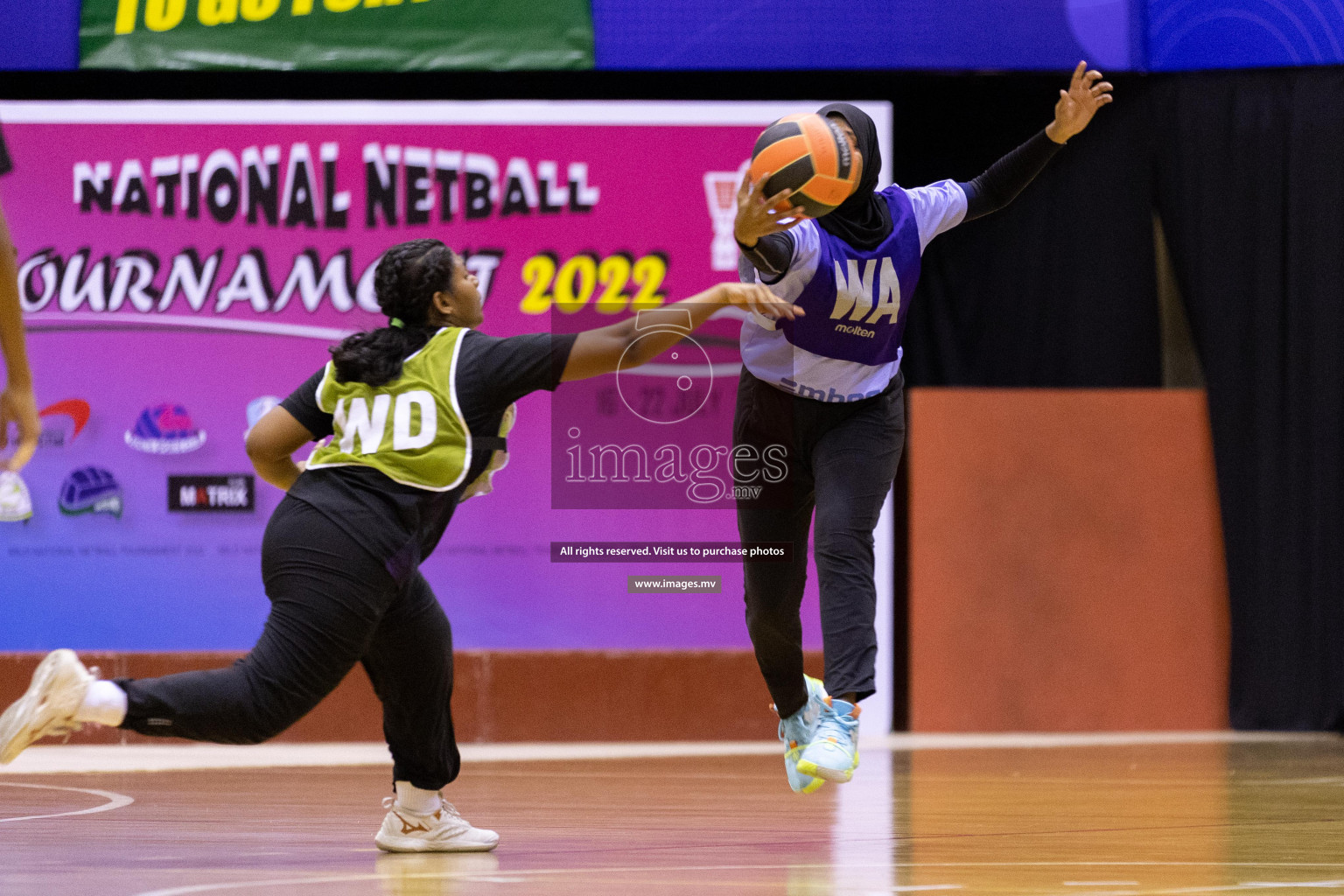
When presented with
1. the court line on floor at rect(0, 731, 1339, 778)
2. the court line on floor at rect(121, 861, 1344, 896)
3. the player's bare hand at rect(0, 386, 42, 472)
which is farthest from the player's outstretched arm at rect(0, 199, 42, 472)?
the court line on floor at rect(0, 731, 1339, 778)

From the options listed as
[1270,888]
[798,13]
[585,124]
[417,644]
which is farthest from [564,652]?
[1270,888]

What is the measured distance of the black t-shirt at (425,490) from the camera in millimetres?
3150

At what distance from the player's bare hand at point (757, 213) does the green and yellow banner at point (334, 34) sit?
12.7 feet

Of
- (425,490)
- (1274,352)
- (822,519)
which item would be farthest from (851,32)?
(425,490)

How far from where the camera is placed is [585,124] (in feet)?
23.2

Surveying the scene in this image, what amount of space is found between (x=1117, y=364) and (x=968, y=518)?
1.23 meters

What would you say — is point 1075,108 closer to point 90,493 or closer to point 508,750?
point 508,750

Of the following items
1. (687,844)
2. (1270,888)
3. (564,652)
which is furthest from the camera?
(564,652)

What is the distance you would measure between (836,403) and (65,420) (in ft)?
14.6

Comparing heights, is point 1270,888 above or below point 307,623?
below

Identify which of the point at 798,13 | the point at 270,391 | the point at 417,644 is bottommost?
the point at 417,644

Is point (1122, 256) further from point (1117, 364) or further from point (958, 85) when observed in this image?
point (958, 85)

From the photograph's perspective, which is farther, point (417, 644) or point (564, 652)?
point (564, 652)

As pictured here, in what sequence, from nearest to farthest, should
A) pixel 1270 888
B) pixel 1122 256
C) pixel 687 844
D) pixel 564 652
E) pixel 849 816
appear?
pixel 1270 888 → pixel 687 844 → pixel 849 816 → pixel 564 652 → pixel 1122 256
